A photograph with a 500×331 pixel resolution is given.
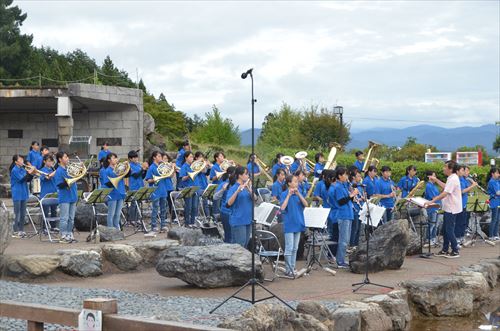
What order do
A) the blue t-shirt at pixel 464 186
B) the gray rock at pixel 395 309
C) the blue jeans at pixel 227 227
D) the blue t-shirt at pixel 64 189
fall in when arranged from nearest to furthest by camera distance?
the gray rock at pixel 395 309 < the blue jeans at pixel 227 227 < the blue t-shirt at pixel 64 189 < the blue t-shirt at pixel 464 186

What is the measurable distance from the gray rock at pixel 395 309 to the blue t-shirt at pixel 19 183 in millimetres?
8217

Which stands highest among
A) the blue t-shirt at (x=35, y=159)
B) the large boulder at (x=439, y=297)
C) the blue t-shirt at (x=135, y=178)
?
the blue t-shirt at (x=35, y=159)

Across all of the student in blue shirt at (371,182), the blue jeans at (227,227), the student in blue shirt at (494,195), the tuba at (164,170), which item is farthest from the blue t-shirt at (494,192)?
the tuba at (164,170)

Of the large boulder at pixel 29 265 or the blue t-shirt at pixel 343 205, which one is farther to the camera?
the blue t-shirt at pixel 343 205

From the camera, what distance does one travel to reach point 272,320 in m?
7.93

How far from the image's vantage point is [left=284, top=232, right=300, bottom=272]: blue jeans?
12.0 meters

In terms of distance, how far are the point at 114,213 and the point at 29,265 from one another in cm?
399

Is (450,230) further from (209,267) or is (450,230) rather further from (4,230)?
(4,230)

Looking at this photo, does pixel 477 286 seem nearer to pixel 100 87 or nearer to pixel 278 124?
pixel 100 87

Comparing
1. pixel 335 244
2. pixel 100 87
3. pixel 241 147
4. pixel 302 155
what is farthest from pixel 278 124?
pixel 335 244

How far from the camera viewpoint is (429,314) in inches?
448

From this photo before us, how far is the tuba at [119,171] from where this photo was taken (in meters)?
15.1

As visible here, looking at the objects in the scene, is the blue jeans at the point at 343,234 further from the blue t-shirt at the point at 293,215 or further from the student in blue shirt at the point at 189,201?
the student in blue shirt at the point at 189,201

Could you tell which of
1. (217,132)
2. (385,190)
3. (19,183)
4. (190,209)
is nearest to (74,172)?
(19,183)
